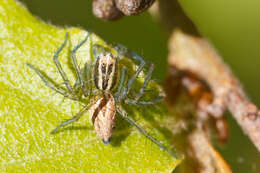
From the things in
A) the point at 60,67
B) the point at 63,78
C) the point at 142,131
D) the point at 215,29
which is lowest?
the point at 215,29

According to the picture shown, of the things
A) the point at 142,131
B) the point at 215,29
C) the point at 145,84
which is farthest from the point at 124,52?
the point at 215,29

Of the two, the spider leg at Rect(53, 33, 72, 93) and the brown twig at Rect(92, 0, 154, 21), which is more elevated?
the brown twig at Rect(92, 0, 154, 21)

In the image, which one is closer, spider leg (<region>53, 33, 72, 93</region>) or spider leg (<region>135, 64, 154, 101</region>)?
spider leg (<region>53, 33, 72, 93</region>)

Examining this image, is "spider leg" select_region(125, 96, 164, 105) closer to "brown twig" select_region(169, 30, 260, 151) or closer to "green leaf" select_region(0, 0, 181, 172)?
"green leaf" select_region(0, 0, 181, 172)

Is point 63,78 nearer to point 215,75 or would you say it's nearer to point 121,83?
point 121,83

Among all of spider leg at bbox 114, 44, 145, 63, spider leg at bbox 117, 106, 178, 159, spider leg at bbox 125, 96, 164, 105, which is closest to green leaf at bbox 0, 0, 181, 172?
spider leg at bbox 117, 106, 178, 159

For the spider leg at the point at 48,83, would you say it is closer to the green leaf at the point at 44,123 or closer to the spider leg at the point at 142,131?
the green leaf at the point at 44,123
